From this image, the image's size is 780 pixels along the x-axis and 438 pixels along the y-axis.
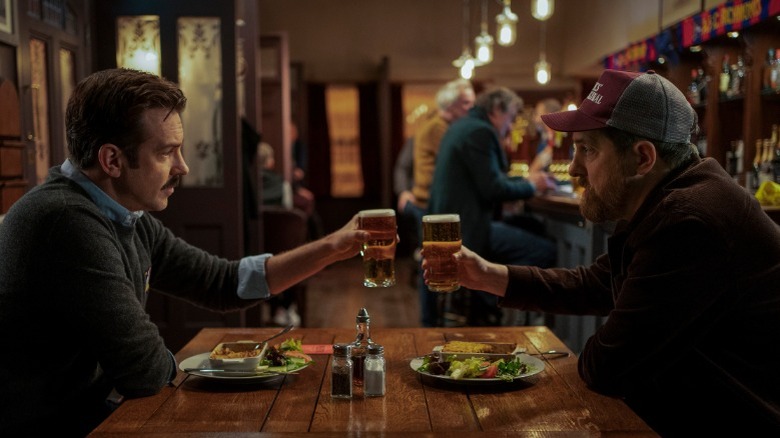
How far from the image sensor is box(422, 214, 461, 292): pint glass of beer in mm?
2092

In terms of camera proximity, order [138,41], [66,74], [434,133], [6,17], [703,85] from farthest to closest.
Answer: [703,85] < [434,133] < [138,41] < [66,74] < [6,17]

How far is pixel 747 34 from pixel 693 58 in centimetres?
121

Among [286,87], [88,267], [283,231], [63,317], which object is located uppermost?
[286,87]

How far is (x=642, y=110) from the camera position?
175 cm

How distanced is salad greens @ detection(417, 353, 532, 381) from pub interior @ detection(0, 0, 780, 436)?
0.37 meters

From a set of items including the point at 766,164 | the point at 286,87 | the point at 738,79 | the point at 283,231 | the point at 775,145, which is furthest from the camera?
the point at 286,87

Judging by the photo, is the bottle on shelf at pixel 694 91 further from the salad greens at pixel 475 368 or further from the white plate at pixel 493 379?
the salad greens at pixel 475 368

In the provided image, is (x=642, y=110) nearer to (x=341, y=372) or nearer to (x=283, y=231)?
(x=341, y=372)

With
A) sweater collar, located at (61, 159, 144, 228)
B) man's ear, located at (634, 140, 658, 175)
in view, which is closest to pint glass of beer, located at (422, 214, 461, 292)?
man's ear, located at (634, 140, 658, 175)

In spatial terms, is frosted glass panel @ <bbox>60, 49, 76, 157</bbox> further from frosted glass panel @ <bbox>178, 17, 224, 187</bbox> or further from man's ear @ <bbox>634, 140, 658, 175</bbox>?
man's ear @ <bbox>634, 140, 658, 175</bbox>

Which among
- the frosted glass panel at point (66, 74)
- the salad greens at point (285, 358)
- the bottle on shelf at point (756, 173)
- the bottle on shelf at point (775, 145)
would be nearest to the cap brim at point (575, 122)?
the salad greens at point (285, 358)

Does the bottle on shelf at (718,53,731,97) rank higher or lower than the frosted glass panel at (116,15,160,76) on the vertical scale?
lower

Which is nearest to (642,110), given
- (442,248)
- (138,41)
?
(442,248)

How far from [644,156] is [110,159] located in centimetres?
115
